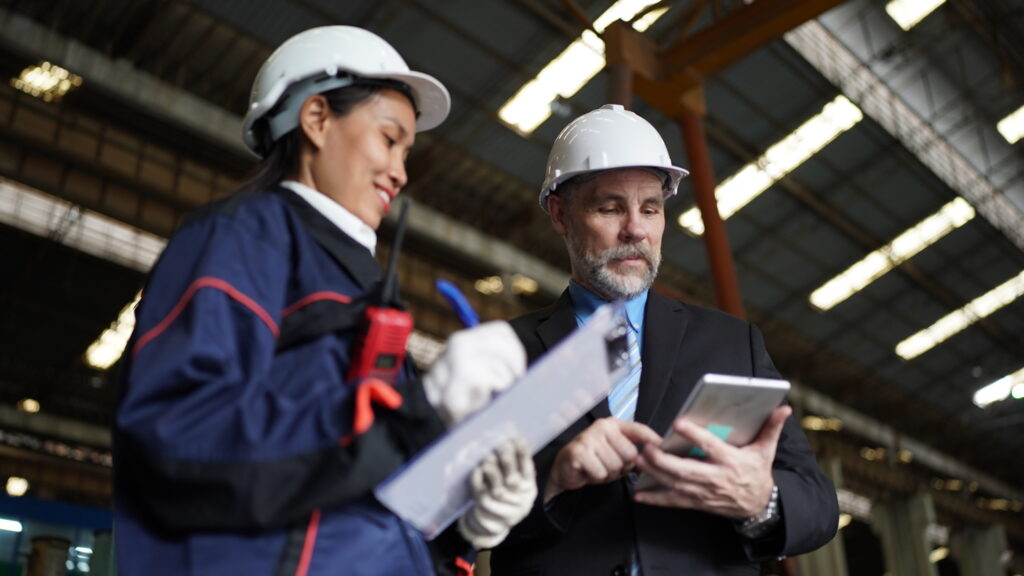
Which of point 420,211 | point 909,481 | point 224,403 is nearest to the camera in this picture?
point 224,403

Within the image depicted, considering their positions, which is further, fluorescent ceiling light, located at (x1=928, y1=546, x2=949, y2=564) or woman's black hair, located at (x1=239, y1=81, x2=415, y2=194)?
fluorescent ceiling light, located at (x1=928, y1=546, x2=949, y2=564)

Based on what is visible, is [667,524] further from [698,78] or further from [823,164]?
[823,164]

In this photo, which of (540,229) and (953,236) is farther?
(953,236)

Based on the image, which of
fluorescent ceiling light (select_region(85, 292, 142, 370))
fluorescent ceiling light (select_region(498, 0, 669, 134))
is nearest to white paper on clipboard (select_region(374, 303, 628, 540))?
fluorescent ceiling light (select_region(498, 0, 669, 134))

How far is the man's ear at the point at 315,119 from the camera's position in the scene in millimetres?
2035

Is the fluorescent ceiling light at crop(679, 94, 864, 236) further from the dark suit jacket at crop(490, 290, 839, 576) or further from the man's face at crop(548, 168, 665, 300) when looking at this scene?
the dark suit jacket at crop(490, 290, 839, 576)

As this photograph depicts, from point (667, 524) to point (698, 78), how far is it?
11.8 metres

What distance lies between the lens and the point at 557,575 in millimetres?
2600

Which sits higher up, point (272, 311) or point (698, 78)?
point (698, 78)

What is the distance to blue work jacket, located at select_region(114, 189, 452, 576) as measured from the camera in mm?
1534

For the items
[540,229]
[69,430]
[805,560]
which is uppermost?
[540,229]

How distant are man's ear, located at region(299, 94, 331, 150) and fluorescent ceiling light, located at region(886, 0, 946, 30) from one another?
1828 centimetres

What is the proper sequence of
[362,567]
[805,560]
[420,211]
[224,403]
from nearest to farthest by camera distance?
[224,403], [362,567], [420,211], [805,560]

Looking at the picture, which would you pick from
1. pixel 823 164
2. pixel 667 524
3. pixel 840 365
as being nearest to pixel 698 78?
pixel 823 164
